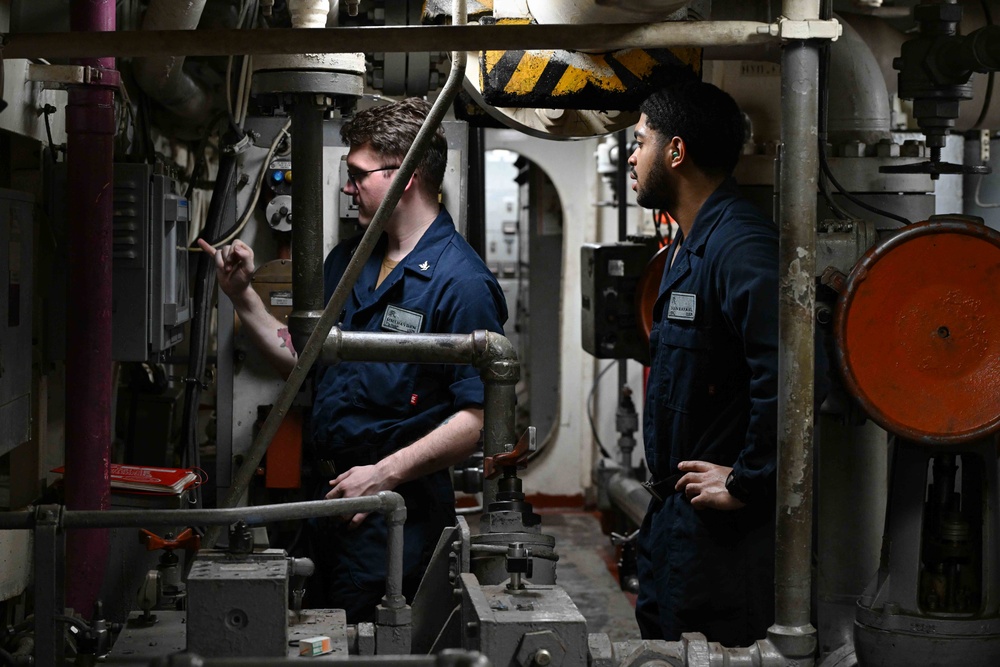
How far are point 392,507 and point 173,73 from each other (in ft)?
6.62

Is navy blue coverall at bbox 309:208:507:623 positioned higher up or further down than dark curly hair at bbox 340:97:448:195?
further down

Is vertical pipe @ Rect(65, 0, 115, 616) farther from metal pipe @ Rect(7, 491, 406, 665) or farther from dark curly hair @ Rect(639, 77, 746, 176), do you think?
dark curly hair @ Rect(639, 77, 746, 176)

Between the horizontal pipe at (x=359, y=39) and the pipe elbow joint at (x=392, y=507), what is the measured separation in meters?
0.64

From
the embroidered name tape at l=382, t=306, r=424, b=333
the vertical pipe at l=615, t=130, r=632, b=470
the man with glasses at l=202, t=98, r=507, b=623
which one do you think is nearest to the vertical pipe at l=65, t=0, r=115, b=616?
the man with glasses at l=202, t=98, r=507, b=623

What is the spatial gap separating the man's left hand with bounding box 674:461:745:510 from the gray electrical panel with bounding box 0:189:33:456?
4.32ft

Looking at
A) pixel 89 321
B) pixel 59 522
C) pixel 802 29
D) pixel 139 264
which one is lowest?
pixel 59 522

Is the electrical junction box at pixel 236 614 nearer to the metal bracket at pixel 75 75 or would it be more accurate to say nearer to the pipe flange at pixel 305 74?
the pipe flange at pixel 305 74

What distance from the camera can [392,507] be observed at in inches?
A: 62.2

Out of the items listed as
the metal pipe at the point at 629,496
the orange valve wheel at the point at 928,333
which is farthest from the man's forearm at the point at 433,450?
the metal pipe at the point at 629,496

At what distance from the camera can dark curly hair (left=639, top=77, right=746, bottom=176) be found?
2211mm

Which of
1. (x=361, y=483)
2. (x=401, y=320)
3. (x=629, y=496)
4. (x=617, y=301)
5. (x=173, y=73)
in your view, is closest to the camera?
(x=361, y=483)

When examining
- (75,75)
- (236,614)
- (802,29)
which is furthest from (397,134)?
(236,614)

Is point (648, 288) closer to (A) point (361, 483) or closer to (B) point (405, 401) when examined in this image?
(B) point (405, 401)

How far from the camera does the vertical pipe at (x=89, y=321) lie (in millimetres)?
2352
